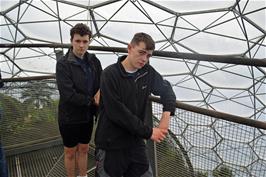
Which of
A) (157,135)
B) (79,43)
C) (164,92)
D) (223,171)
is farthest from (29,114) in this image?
(223,171)

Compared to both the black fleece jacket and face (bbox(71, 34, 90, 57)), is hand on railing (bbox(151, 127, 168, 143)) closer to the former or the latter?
the black fleece jacket

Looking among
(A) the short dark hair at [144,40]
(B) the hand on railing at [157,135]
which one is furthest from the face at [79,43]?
(B) the hand on railing at [157,135]

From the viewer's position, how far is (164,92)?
3.26 meters

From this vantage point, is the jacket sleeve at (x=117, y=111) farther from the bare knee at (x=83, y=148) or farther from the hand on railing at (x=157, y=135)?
the bare knee at (x=83, y=148)

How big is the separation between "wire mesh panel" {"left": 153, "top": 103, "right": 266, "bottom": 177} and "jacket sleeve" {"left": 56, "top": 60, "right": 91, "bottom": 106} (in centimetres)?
73

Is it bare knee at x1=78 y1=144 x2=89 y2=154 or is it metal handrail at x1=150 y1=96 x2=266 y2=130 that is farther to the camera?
bare knee at x1=78 y1=144 x2=89 y2=154

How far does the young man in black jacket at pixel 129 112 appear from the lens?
2.91 metres

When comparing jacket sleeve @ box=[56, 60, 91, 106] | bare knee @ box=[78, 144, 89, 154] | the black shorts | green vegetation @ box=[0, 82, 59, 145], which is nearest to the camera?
jacket sleeve @ box=[56, 60, 91, 106]

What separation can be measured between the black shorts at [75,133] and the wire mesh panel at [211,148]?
849 millimetres

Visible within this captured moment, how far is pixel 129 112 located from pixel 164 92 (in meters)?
0.48

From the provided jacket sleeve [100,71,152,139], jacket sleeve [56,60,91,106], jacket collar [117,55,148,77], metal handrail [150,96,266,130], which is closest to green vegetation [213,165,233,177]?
metal handrail [150,96,266,130]

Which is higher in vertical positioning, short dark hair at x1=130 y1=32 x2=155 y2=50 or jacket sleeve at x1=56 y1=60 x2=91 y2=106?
short dark hair at x1=130 y1=32 x2=155 y2=50

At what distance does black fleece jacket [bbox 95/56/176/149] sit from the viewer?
291 cm

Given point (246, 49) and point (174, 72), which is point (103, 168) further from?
point (174, 72)
